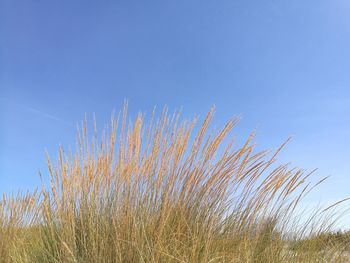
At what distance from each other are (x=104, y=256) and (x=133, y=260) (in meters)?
0.21

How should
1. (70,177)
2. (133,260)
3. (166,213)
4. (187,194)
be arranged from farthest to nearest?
1. (70,177)
2. (187,194)
3. (166,213)
4. (133,260)

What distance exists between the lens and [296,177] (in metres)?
3.04

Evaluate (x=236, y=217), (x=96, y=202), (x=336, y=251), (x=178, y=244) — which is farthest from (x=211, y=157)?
(x=336, y=251)

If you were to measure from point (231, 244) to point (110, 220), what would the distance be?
829 mm

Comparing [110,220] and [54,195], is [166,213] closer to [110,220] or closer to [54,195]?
[110,220]

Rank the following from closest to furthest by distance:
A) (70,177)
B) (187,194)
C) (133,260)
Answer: (133,260) < (187,194) < (70,177)

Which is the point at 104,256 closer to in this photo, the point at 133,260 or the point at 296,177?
the point at 133,260

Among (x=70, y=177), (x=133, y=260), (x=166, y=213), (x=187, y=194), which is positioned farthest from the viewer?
(x=70, y=177)

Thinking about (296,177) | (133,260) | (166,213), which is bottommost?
(133,260)

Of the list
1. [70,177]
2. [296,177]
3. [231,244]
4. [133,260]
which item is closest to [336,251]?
[296,177]

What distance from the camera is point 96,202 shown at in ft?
10.0

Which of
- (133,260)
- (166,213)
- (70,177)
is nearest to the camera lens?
(133,260)

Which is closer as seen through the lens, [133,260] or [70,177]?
[133,260]

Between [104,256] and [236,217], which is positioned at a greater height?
[236,217]
